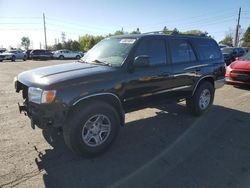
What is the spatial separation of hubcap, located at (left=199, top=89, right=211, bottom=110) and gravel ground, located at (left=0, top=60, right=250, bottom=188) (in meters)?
0.41

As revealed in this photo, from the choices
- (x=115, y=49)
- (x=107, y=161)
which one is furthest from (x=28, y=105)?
(x=115, y=49)

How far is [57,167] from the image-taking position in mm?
3637

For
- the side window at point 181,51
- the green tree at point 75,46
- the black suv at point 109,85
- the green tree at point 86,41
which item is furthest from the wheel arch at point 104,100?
the green tree at point 75,46

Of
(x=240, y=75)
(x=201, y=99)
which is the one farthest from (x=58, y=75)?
(x=240, y=75)

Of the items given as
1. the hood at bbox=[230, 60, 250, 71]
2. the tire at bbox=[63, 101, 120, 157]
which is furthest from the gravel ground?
the hood at bbox=[230, 60, 250, 71]

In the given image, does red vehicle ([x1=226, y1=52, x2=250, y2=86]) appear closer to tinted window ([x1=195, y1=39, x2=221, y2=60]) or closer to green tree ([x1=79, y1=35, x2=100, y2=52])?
tinted window ([x1=195, y1=39, x2=221, y2=60])

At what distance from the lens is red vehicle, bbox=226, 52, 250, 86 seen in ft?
30.1

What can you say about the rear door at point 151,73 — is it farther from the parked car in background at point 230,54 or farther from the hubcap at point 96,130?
the parked car in background at point 230,54

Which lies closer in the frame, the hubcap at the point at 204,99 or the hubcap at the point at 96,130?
the hubcap at the point at 96,130

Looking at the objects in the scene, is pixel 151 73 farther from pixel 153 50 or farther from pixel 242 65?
pixel 242 65

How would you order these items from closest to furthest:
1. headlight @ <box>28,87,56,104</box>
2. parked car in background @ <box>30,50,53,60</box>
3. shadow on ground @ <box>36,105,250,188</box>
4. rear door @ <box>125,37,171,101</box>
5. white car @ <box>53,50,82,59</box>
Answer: shadow on ground @ <box>36,105,250,188</box>, headlight @ <box>28,87,56,104</box>, rear door @ <box>125,37,171,101</box>, parked car in background @ <box>30,50,53,60</box>, white car @ <box>53,50,82,59</box>

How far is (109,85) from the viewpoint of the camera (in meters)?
3.96

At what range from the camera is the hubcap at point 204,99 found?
618 centimetres

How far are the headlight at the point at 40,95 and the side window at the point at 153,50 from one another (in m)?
1.75
